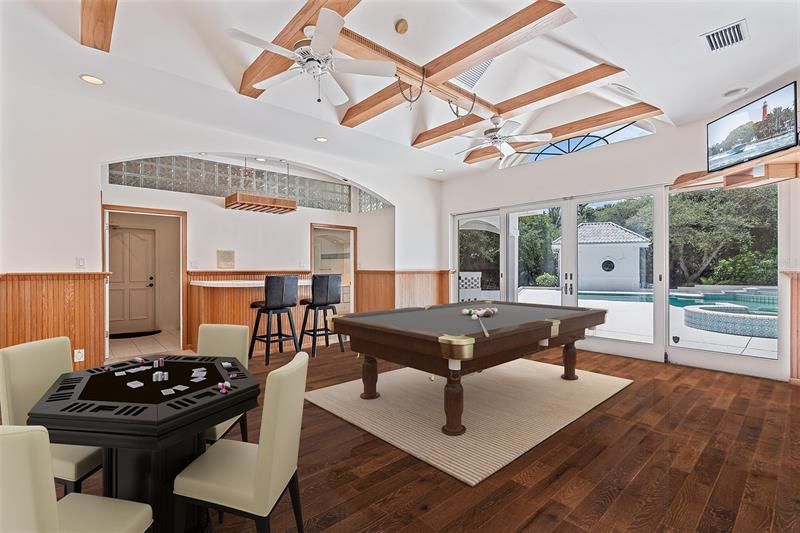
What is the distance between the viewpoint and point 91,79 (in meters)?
3.63

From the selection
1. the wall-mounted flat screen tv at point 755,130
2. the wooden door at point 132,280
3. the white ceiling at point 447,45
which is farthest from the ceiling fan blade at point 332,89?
the wooden door at point 132,280

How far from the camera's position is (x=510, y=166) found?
664cm

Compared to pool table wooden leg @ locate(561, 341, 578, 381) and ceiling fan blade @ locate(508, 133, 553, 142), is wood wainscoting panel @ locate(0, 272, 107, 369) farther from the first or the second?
pool table wooden leg @ locate(561, 341, 578, 381)

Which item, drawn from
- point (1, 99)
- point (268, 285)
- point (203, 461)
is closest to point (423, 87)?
point (268, 285)

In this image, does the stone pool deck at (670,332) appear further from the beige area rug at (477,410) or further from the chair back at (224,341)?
the chair back at (224,341)

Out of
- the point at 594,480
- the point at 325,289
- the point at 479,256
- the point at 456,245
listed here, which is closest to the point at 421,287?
the point at 456,245

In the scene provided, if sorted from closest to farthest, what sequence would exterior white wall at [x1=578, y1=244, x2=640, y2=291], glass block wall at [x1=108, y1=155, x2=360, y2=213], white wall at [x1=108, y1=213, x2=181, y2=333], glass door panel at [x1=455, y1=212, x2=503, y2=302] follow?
exterior white wall at [x1=578, y1=244, x2=640, y2=291]
glass block wall at [x1=108, y1=155, x2=360, y2=213]
glass door panel at [x1=455, y1=212, x2=503, y2=302]
white wall at [x1=108, y1=213, x2=181, y2=333]

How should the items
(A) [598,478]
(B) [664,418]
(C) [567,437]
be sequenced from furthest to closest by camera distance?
(B) [664,418] < (C) [567,437] < (A) [598,478]

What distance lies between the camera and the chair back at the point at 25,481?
925mm

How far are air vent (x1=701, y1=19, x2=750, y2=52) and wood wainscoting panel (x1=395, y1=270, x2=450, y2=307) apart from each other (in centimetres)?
513

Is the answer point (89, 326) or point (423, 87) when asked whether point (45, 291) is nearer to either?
point (89, 326)

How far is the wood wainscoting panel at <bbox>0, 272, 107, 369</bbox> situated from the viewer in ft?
12.1

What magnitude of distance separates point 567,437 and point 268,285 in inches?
143

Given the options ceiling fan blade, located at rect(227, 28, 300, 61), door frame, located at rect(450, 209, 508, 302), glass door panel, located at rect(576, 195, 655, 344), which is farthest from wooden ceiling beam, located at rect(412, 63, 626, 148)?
ceiling fan blade, located at rect(227, 28, 300, 61)
